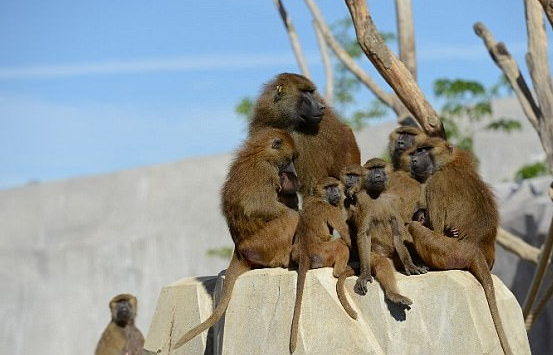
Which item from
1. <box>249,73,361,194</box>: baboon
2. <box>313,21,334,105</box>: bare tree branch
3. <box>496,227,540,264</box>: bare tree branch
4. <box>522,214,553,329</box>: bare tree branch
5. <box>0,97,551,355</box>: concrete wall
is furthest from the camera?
<box>0,97,551,355</box>: concrete wall

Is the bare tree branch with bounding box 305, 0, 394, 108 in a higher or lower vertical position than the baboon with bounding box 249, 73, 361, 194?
higher

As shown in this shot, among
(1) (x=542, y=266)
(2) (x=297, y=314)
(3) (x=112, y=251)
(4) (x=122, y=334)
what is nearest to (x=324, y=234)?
(2) (x=297, y=314)

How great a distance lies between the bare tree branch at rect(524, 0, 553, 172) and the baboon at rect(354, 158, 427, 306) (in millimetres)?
2589

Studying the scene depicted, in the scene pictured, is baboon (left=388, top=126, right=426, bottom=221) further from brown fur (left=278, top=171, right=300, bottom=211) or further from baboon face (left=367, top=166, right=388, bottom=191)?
brown fur (left=278, top=171, right=300, bottom=211)

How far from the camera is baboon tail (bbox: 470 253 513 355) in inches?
231

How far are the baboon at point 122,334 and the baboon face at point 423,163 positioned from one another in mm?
4788

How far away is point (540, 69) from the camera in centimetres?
847

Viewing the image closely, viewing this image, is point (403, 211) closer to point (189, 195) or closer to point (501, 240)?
point (501, 240)

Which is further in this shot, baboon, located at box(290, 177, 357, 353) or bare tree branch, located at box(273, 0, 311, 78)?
bare tree branch, located at box(273, 0, 311, 78)

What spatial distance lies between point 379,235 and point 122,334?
489cm

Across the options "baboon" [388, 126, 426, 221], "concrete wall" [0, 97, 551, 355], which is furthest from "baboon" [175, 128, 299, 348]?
"concrete wall" [0, 97, 551, 355]

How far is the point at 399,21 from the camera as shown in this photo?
29.7 ft

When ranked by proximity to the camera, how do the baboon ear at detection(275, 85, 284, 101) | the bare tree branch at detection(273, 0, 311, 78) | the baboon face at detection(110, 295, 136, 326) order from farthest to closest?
the bare tree branch at detection(273, 0, 311, 78), the baboon face at detection(110, 295, 136, 326), the baboon ear at detection(275, 85, 284, 101)

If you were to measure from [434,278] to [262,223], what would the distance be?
48.4 inches
